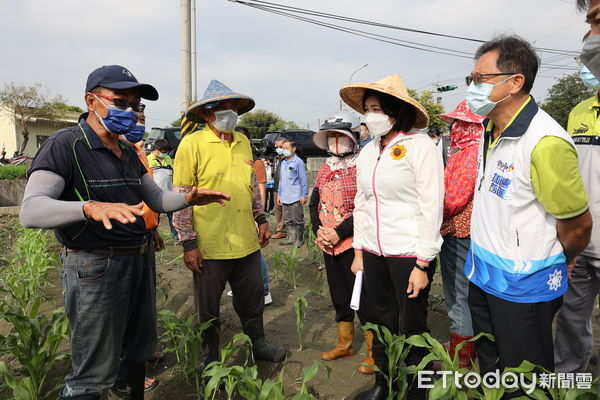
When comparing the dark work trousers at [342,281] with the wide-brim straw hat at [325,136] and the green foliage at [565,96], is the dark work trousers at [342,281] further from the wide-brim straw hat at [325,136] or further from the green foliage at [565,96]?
the green foliage at [565,96]

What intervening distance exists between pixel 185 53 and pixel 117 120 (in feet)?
19.1

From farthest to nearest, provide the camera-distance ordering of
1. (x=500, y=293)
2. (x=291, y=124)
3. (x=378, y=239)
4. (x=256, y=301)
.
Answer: (x=291, y=124), (x=256, y=301), (x=378, y=239), (x=500, y=293)

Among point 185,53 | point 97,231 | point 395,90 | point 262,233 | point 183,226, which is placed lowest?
point 262,233

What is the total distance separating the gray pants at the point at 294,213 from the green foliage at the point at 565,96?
22.9 metres

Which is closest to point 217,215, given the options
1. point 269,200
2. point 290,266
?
point 290,266

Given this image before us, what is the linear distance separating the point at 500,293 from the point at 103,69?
2.17 m

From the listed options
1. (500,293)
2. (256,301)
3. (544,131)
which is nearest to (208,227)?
(256,301)

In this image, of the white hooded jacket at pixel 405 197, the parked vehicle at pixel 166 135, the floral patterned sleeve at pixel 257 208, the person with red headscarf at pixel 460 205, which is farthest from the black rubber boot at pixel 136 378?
Result: the parked vehicle at pixel 166 135

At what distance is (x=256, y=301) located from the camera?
2824 mm

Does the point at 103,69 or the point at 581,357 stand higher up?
the point at 103,69

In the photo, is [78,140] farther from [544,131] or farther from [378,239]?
[544,131]

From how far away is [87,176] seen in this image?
1.80 metres

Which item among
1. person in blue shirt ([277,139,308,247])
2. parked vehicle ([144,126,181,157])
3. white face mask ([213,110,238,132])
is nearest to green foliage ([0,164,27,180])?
parked vehicle ([144,126,181,157])

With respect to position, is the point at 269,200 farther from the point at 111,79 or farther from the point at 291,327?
the point at 111,79
